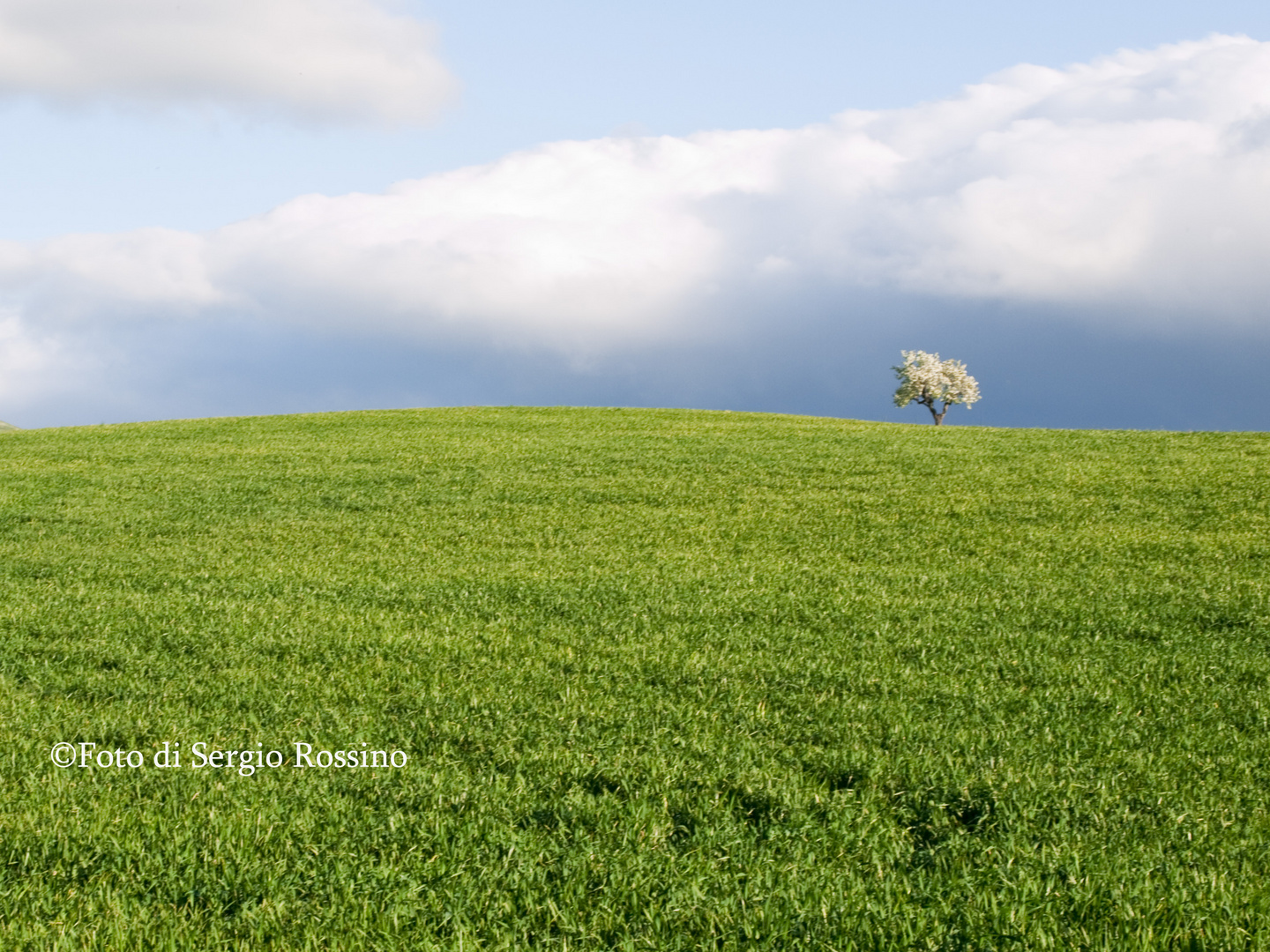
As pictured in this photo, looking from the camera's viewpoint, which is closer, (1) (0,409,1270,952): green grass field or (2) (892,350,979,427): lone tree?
(1) (0,409,1270,952): green grass field

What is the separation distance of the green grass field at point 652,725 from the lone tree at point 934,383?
60.6 meters

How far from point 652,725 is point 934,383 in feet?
250

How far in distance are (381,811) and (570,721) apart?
2.09 metres

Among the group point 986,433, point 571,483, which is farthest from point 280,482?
point 986,433

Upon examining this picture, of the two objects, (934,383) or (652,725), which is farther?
(934,383)

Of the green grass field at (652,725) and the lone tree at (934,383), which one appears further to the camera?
the lone tree at (934,383)

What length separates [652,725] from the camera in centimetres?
787

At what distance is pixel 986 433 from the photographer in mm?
33750

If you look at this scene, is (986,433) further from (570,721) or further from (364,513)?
(570,721)

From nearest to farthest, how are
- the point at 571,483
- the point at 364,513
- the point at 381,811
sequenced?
the point at 381,811
the point at 364,513
the point at 571,483

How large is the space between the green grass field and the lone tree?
60.6 meters

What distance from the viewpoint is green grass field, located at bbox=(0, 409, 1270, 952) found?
16.3ft

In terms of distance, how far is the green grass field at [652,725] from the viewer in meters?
4.98

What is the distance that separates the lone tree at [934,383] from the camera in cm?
7931
